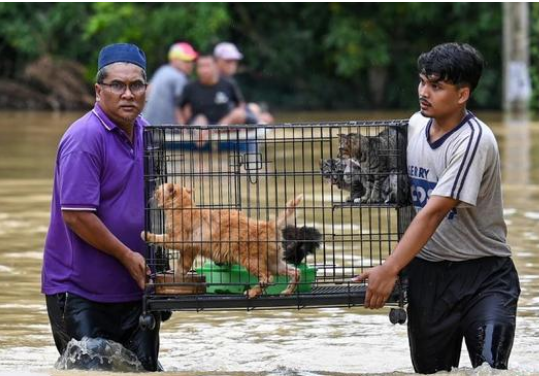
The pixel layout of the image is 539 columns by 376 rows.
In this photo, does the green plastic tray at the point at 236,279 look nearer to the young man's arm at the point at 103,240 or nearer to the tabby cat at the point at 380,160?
the young man's arm at the point at 103,240

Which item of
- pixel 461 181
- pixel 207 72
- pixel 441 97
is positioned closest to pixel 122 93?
pixel 441 97

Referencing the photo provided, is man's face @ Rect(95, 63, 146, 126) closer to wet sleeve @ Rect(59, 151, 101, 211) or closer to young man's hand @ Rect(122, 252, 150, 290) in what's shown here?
wet sleeve @ Rect(59, 151, 101, 211)

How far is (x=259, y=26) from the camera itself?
127 ft

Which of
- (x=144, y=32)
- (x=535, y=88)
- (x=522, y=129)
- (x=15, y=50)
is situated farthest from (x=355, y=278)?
(x=15, y=50)

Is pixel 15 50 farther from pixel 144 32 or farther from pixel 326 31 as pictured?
pixel 326 31

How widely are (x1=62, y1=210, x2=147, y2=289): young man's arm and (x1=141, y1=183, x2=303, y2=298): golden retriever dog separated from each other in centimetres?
12

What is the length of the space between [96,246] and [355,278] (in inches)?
47.4

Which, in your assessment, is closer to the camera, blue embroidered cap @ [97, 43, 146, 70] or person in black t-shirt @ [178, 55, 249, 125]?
blue embroidered cap @ [97, 43, 146, 70]

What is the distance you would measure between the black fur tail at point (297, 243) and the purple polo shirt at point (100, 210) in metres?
0.68

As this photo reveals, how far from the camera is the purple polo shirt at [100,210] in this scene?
6102mm

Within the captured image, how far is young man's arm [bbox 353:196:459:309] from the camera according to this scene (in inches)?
228

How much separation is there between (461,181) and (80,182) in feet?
5.62

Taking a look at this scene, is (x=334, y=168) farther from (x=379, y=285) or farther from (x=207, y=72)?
(x=207, y=72)

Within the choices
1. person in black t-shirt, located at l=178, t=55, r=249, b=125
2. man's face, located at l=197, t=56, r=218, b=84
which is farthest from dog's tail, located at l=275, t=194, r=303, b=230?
man's face, located at l=197, t=56, r=218, b=84
